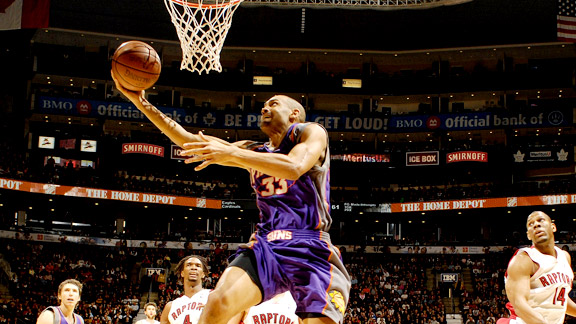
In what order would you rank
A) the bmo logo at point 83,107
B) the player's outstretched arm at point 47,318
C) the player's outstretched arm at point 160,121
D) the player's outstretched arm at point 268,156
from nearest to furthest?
1. the player's outstretched arm at point 268,156
2. the player's outstretched arm at point 160,121
3. the player's outstretched arm at point 47,318
4. the bmo logo at point 83,107

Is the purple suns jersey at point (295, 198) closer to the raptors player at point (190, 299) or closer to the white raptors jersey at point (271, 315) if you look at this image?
the white raptors jersey at point (271, 315)

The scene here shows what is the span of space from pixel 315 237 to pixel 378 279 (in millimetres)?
27186

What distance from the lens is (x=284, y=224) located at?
5.07 m

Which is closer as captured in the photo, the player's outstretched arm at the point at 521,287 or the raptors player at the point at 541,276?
the player's outstretched arm at the point at 521,287

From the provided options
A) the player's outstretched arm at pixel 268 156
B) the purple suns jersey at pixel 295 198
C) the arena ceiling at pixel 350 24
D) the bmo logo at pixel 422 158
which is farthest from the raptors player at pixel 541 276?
the bmo logo at pixel 422 158

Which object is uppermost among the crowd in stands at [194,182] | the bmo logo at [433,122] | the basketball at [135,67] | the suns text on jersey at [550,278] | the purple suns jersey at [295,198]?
the bmo logo at [433,122]

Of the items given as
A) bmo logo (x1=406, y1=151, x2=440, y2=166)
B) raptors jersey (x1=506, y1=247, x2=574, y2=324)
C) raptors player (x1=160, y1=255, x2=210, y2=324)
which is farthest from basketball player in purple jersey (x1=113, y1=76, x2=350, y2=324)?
bmo logo (x1=406, y1=151, x2=440, y2=166)

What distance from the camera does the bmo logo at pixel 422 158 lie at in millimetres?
36500

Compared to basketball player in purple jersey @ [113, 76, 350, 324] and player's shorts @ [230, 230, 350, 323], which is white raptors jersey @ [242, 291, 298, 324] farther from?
player's shorts @ [230, 230, 350, 323]

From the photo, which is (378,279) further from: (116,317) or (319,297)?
(319,297)

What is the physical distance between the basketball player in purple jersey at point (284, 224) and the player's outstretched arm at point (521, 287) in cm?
229

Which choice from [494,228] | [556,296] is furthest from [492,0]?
[556,296]

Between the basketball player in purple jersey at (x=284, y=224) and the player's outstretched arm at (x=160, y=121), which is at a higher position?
the player's outstretched arm at (x=160, y=121)

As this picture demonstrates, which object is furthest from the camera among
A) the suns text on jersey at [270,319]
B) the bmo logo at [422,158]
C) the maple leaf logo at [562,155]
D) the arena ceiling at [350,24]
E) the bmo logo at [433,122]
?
the bmo logo at [433,122]
